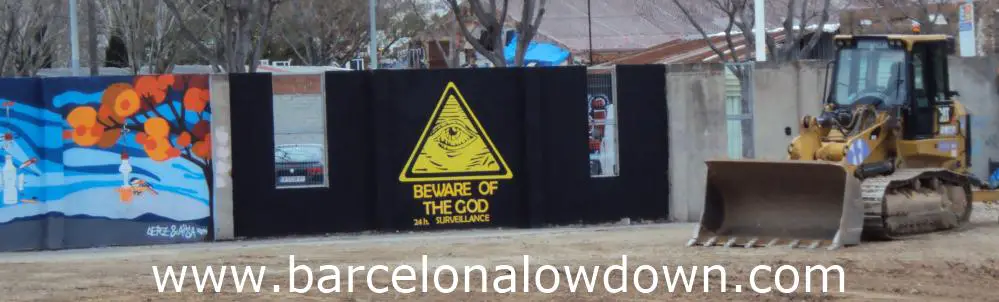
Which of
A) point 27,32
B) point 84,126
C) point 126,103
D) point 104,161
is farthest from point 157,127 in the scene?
point 27,32

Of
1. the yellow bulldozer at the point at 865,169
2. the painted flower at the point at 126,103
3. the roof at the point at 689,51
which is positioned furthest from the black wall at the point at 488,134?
the roof at the point at 689,51

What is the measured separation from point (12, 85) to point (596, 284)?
8770 mm

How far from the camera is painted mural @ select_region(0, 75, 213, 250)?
17031 mm

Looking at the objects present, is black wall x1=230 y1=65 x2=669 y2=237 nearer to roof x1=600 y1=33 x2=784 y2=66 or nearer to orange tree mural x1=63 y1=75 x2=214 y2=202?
orange tree mural x1=63 y1=75 x2=214 y2=202

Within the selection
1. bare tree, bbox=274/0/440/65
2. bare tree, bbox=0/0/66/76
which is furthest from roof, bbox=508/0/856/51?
bare tree, bbox=0/0/66/76

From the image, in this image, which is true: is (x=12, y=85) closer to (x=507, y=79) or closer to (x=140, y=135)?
(x=140, y=135)

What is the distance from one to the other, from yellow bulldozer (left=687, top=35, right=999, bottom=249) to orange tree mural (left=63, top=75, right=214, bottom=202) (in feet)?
21.7

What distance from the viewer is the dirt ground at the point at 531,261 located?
11359 millimetres

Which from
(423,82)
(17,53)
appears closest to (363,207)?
(423,82)

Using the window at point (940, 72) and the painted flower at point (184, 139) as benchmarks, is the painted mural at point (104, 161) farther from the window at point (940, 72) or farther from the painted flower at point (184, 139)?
the window at point (940, 72)

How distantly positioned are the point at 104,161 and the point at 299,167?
97.5 inches

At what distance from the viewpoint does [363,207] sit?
18188mm

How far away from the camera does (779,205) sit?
1503 cm

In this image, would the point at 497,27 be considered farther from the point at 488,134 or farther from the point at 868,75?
the point at 868,75
